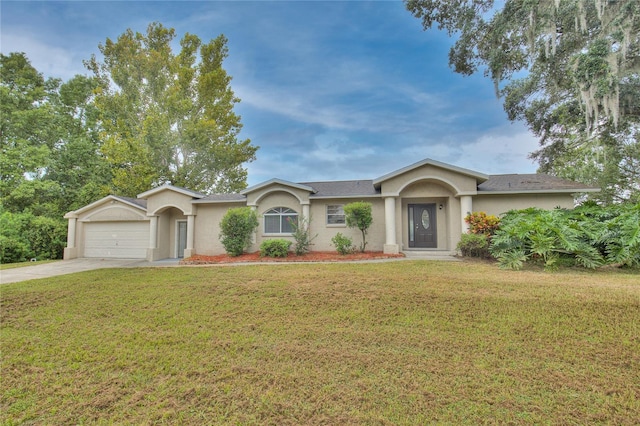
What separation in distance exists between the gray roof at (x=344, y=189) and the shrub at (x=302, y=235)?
50.3 inches

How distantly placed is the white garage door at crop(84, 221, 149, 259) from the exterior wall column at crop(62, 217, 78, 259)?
1.46 ft

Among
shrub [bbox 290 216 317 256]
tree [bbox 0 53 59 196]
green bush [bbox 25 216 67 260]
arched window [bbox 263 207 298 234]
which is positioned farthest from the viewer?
tree [bbox 0 53 59 196]

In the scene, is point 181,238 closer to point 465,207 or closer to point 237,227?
point 237,227

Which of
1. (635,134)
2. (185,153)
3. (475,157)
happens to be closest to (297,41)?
(185,153)

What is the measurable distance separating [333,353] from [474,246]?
843 cm

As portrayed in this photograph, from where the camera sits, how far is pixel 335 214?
43.3ft

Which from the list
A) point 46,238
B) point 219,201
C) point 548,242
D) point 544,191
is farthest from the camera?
point 46,238

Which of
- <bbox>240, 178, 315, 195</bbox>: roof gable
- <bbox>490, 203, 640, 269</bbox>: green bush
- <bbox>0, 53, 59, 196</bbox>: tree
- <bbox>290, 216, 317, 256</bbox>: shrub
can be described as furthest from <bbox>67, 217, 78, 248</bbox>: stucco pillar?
<bbox>490, 203, 640, 269</bbox>: green bush

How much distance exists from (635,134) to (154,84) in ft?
98.3

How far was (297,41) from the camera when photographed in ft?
43.0

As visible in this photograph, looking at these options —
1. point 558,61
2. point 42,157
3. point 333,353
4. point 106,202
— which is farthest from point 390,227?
point 42,157

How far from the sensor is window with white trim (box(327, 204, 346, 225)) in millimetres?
13125

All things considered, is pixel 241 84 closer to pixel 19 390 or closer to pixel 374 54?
pixel 374 54

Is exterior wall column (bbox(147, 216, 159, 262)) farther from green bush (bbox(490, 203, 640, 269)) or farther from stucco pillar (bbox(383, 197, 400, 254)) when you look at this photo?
green bush (bbox(490, 203, 640, 269))
